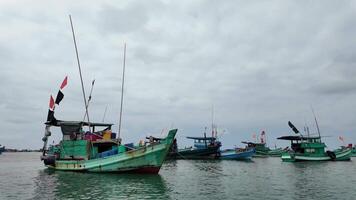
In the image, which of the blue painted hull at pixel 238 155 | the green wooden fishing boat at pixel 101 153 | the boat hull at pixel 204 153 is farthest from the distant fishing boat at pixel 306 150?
the green wooden fishing boat at pixel 101 153

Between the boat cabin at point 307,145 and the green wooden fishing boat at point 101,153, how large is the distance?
38.0 metres

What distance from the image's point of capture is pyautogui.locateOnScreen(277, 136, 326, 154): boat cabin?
58250 mm

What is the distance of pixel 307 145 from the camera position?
5812 centimetres

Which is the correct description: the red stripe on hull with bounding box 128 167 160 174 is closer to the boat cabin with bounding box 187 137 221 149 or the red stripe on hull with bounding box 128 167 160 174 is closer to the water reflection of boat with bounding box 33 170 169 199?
the water reflection of boat with bounding box 33 170 169 199

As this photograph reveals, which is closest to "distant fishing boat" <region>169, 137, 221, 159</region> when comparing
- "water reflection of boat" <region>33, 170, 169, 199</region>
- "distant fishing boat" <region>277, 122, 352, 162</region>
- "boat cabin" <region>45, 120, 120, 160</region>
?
"distant fishing boat" <region>277, 122, 352, 162</region>

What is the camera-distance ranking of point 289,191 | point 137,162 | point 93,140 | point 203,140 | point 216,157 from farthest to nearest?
point 203,140, point 216,157, point 93,140, point 137,162, point 289,191

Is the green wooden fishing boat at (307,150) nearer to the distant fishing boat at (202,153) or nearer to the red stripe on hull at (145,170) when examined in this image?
the distant fishing boat at (202,153)

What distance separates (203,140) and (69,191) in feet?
190

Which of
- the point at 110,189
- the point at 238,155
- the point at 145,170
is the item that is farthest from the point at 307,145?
the point at 110,189

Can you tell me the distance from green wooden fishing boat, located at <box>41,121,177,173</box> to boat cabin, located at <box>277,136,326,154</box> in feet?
125

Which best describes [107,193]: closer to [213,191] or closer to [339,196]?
[213,191]

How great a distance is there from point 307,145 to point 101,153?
42.0 meters

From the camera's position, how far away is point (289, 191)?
20.5 metres

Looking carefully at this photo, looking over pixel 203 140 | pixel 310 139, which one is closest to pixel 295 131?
pixel 310 139
